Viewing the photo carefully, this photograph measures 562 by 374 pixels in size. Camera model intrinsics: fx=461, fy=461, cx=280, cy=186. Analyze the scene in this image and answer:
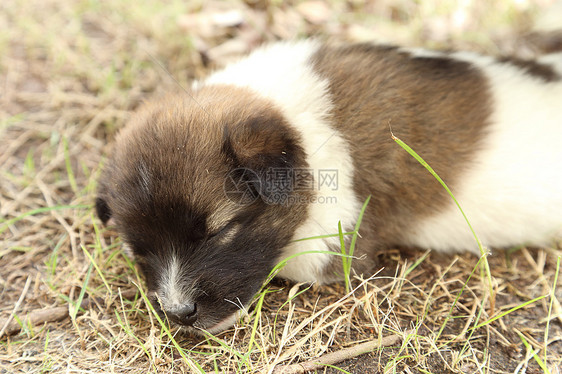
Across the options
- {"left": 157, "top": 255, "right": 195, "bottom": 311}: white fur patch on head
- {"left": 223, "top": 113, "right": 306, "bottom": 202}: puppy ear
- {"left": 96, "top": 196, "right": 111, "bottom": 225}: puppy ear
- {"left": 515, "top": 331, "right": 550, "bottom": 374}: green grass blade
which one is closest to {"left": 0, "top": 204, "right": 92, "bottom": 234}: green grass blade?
{"left": 96, "top": 196, "right": 111, "bottom": 225}: puppy ear

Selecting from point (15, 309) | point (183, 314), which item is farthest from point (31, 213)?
point (183, 314)

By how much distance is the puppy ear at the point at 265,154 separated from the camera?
8.53 feet

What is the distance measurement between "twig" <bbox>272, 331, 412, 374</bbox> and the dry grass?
0.12 feet

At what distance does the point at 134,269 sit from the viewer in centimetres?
323

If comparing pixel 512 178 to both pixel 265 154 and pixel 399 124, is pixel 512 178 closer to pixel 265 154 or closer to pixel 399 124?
pixel 399 124

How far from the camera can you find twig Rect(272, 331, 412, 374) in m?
2.58

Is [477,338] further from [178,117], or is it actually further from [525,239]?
[178,117]

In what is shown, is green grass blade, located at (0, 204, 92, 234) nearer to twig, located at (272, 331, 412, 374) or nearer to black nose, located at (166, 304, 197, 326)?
black nose, located at (166, 304, 197, 326)

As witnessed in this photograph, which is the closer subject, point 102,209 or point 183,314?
point 183,314

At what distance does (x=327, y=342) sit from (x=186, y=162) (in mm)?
1359

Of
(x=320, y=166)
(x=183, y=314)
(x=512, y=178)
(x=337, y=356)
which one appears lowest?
(x=337, y=356)

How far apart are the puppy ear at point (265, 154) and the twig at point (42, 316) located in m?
1.27

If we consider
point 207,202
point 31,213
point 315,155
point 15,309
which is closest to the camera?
point 207,202

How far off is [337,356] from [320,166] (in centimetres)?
116
